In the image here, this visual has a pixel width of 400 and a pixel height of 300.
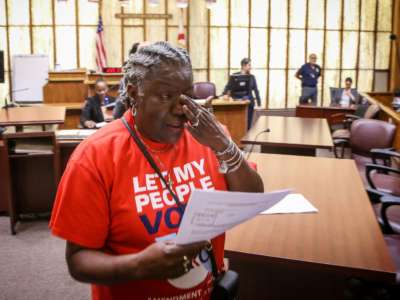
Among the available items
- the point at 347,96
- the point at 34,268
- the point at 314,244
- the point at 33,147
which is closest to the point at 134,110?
the point at 314,244

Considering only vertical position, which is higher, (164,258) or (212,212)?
(212,212)

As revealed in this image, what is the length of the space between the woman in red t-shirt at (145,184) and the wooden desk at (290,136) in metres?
2.91

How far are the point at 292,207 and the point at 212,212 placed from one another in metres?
1.33

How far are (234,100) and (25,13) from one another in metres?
5.77

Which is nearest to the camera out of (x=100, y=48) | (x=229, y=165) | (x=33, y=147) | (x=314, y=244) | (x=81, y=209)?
(x=81, y=209)

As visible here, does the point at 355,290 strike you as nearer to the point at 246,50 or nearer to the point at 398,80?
the point at 246,50

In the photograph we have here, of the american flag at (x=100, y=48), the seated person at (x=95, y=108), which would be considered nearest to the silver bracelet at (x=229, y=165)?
the seated person at (x=95, y=108)

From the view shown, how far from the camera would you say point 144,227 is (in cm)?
122

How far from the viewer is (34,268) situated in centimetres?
358

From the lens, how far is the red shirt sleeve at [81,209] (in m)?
1.15

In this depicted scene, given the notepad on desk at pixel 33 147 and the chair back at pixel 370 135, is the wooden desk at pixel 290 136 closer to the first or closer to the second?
the chair back at pixel 370 135

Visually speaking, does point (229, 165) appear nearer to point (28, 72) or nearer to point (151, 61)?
point (151, 61)

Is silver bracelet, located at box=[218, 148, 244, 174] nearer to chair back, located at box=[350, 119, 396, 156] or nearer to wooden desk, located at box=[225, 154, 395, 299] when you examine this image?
wooden desk, located at box=[225, 154, 395, 299]

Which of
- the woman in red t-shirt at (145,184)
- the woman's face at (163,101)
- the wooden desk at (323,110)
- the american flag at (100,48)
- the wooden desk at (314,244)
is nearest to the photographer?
the woman in red t-shirt at (145,184)
